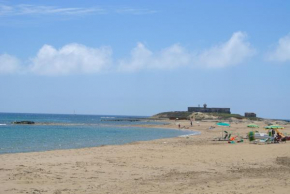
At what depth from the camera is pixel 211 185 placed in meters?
11.3

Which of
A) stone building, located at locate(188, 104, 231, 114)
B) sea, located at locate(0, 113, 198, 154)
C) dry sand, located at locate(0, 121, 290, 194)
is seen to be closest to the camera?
dry sand, located at locate(0, 121, 290, 194)

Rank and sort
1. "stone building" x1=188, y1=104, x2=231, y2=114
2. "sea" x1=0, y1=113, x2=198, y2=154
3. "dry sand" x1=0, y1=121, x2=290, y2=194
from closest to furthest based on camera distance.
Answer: "dry sand" x1=0, y1=121, x2=290, y2=194
"sea" x1=0, y1=113, x2=198, y2=154
"stone building" x1=188, y1=104, x2=231, y2=114

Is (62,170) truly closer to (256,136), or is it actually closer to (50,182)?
→ (50,182)

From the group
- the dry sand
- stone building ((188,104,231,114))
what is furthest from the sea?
stone building ((188,104,231,114))

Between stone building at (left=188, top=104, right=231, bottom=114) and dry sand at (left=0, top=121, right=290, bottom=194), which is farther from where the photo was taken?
stone building at (left=188, top=104, right=231, bottom=114)

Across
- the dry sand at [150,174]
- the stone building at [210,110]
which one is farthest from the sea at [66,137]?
the stone building at [210,110]

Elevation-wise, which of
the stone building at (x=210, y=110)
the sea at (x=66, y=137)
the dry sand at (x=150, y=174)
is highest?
the stone building at (x=210, y=110)

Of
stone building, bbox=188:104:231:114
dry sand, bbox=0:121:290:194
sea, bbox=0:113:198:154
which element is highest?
stone building, bbox=188:104:231:114

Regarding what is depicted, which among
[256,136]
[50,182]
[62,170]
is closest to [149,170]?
[62,170]

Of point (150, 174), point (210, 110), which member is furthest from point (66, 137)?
point (210, 110)

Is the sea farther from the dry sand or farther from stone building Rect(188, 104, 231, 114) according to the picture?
stone building Rect(188, 104, 231, 114)

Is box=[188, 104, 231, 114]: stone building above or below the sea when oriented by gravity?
above

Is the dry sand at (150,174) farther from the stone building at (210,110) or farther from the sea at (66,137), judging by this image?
the stone building at (210,110)

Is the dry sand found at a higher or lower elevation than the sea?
higher
